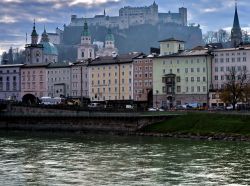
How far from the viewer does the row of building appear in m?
127

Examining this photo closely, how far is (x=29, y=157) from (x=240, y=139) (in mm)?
28338

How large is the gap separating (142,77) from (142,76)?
0.86 ft

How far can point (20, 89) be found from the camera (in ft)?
543

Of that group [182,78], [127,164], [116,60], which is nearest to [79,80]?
[116,60]

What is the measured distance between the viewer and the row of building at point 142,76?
417 ft

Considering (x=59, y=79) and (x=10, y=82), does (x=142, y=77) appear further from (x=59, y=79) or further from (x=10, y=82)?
(x=10, y=82)

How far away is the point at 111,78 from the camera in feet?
477

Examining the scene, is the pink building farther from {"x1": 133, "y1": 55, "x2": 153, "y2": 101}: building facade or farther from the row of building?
{"x1": 133, "y1": 55, "x2": 153, "y2": 101}: building facade

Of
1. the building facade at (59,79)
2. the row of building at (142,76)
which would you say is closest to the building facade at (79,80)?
the row of building at (142,76)

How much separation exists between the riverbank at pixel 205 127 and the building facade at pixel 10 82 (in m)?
85.5

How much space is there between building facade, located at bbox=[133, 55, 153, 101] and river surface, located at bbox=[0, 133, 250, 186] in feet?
242

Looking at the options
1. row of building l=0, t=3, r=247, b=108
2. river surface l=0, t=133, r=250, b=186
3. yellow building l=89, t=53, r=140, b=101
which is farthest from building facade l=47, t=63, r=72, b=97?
river surface l=0, t=133, r=250, b=186

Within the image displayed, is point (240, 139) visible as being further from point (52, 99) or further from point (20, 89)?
point (20, 89)

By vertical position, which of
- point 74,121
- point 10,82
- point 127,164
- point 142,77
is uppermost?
point 10,82
